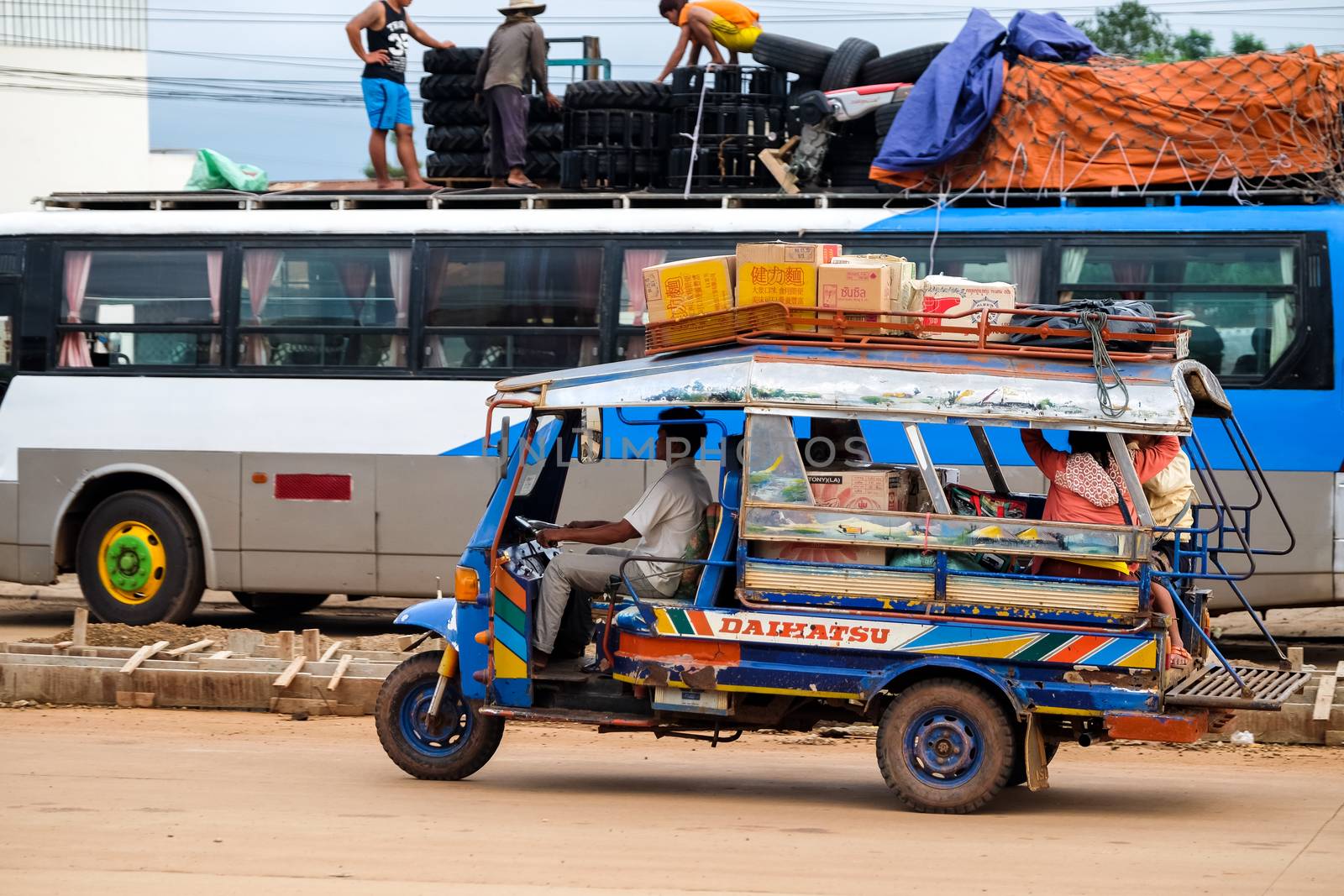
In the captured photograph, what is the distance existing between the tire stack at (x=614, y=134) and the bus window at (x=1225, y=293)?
3.98 m

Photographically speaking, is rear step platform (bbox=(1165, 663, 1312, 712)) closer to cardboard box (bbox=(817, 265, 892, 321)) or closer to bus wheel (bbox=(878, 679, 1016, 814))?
bus wheel (bbox=(878, 679, 1016, 814))

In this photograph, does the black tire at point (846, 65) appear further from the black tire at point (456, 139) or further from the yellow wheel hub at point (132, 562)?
the yellow wheel hub at point (132, 562)

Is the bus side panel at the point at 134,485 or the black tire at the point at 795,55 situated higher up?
the black tire at the point at 795,55

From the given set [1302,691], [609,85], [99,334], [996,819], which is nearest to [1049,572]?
[996,819]

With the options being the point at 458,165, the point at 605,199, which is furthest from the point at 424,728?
the point at 458,165

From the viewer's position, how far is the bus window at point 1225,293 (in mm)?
12359

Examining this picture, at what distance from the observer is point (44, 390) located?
14.4m

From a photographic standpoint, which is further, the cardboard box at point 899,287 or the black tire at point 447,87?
the black tire at point 447,87

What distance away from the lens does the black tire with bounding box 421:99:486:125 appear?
51.6 feet

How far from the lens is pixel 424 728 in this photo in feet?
29.6

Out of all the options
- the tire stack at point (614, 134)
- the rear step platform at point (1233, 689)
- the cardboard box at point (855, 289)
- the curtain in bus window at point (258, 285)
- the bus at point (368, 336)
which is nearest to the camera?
the rear step platform at point (1233, 689)

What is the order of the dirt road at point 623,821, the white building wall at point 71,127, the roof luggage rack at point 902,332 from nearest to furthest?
the dirt road at point 623,821
the roof luggage rack at point 902,332
the white building wall at point 71,127

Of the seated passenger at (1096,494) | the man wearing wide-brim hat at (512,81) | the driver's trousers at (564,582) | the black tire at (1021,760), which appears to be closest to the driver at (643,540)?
the driver's trousers at (564,582)

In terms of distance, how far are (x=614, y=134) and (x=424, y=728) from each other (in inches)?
274
